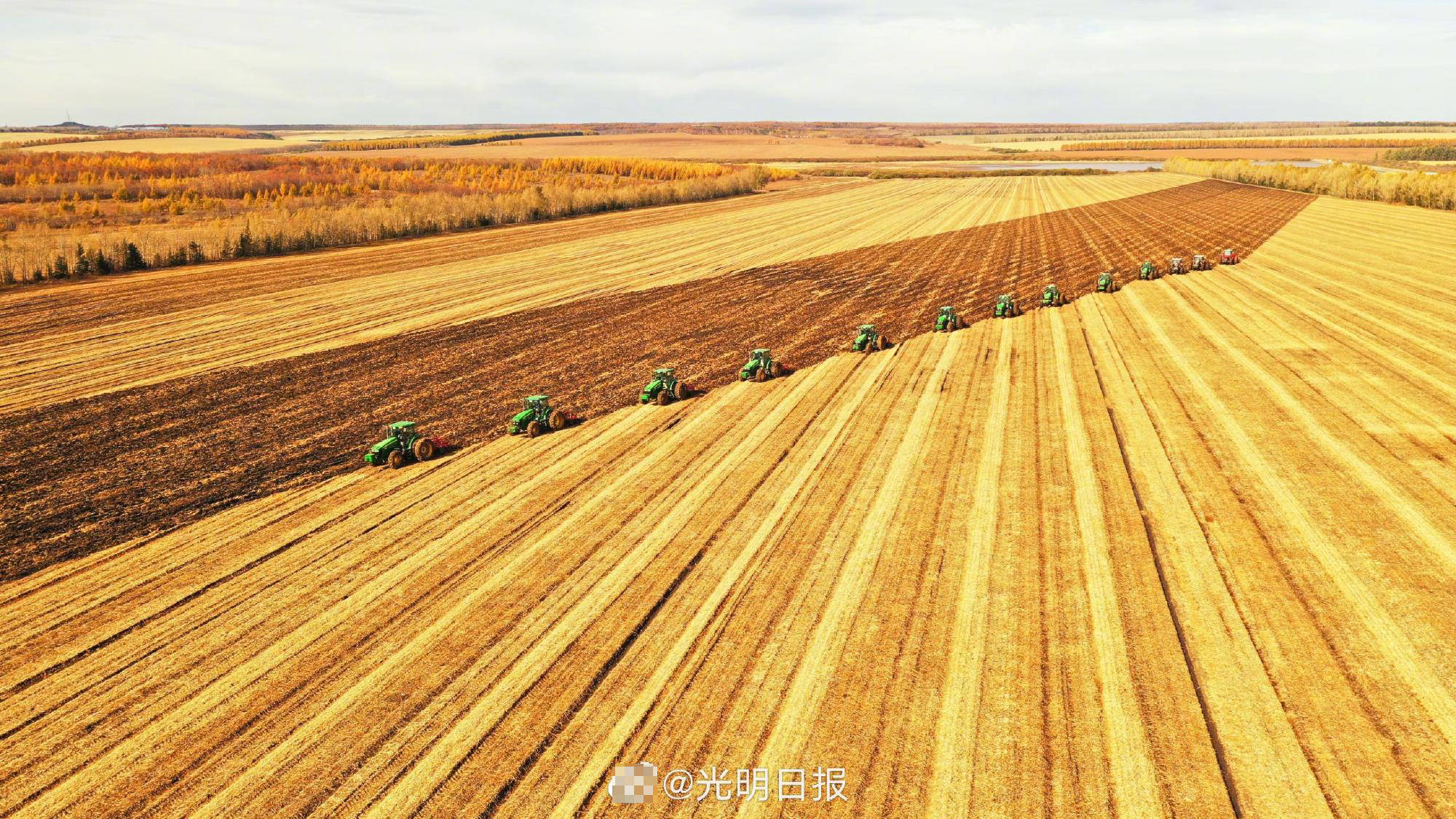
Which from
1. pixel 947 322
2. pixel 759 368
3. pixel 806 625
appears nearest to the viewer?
pixel 806 625

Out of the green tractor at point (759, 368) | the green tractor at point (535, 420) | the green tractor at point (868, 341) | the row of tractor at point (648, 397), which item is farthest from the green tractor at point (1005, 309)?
the green tractor at point (535, 420)

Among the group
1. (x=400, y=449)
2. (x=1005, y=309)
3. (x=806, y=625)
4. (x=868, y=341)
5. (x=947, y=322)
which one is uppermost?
(x=1005, y=309)

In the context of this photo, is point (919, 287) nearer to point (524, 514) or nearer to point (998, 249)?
point (998, 249)

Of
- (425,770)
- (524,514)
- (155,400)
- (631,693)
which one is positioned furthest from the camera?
(155,400)

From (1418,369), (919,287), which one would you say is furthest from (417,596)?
(919,287)

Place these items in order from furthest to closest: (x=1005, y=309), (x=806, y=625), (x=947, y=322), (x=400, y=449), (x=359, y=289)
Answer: (x=359, y=289) < (x=1005, y=309) < (x=947, y=322) < (x=400, y=449) < (x=806, y=625)

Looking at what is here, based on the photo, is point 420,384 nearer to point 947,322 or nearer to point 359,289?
point 359,289

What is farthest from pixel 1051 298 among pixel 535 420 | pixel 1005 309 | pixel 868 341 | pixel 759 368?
pixel 535 420

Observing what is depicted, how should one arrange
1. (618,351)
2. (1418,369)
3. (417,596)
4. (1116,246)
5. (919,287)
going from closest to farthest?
1. (417,596)
2. (1418,369)
3. (618,351)
4. (919,287)
5. (1116,246)
